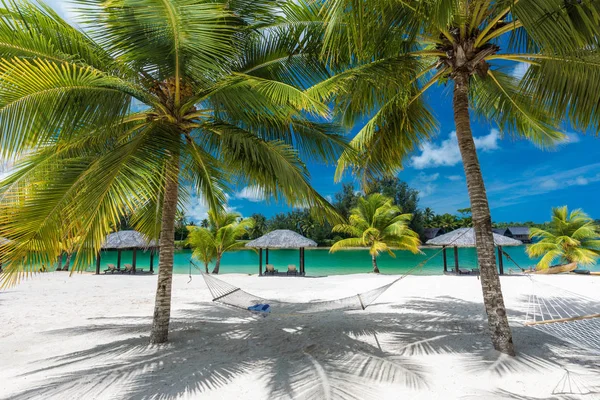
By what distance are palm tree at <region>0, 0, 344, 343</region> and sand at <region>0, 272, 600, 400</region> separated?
82cm

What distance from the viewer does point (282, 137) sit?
4160 mm

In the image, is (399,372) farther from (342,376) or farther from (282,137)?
(282,137)

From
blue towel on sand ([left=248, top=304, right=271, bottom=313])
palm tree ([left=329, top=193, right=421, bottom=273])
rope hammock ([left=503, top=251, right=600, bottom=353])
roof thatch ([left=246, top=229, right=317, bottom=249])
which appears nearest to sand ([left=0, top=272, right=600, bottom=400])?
rope hammock ([left=503, top=251, right=600, bottom=353])

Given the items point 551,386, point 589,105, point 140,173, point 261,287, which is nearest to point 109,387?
point 140,173

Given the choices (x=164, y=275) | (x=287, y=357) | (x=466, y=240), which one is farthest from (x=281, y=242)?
(x=287, y=357)

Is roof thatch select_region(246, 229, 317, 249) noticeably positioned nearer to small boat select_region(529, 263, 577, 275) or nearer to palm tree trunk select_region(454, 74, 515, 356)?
small boat select_region(529, 263, 577, 275)

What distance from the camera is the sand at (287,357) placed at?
250 centimetres

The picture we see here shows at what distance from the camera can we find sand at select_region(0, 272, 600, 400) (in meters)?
2.50

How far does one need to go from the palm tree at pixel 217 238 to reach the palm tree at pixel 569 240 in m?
12.0

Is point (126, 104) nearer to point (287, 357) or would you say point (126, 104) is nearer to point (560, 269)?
point (287, 357)

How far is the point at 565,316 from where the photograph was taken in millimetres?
4469

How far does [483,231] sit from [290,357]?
2.36m

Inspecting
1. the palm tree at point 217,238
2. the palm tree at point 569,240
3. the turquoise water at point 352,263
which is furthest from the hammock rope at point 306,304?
the palm tree at point 569,240

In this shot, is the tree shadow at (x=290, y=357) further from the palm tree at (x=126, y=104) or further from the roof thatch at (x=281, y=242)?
the roof thatch at (x=281, y=242)
